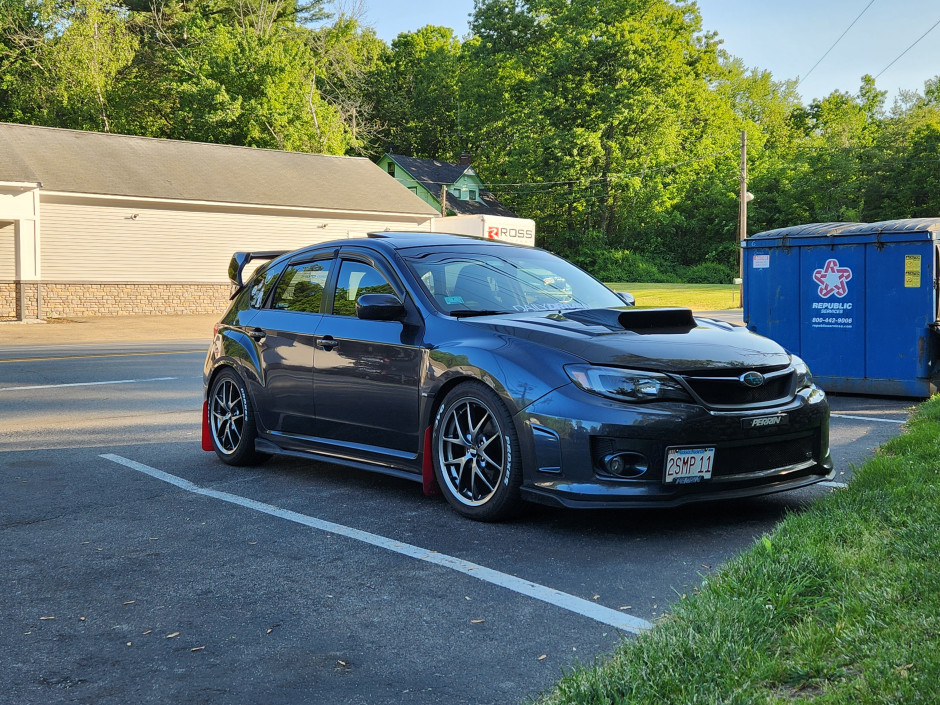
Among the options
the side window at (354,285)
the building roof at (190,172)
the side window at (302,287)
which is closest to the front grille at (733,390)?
the side window at (354,285)

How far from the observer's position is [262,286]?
7.39 meters

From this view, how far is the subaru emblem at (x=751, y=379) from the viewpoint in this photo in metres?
5.03

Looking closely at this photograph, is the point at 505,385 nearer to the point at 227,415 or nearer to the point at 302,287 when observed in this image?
the point at 302,287

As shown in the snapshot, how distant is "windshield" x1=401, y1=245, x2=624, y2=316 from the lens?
601 cm

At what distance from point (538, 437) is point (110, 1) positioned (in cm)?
5534

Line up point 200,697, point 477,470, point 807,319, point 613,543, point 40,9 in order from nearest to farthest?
point 200,697 < point 613,543 < point 477,470 < point 807,319 < point 40,9

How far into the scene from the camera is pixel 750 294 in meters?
12.6

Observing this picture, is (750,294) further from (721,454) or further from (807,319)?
(721,454)

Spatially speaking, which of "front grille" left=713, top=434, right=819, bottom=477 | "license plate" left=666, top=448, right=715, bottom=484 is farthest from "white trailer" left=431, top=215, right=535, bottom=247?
"license plate" left=666, top=448, right=715, bottom=484

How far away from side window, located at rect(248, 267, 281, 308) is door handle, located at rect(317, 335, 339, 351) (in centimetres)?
105

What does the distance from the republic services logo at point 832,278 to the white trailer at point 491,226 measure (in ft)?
71.6

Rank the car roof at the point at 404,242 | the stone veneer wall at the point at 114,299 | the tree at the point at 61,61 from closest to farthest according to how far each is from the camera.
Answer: the car roof at the point at 404,242
the stone veneer wall at the point at 114,299
the tree at the point at 61,61

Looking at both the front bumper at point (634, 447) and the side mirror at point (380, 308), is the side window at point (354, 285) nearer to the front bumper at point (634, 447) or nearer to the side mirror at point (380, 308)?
the side mirror at point (380, 308)

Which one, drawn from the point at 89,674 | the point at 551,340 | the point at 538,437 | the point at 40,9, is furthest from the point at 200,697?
the point at 40,9
